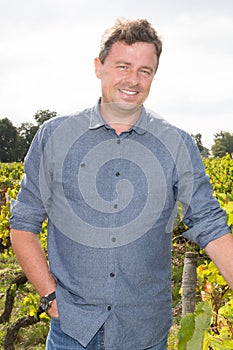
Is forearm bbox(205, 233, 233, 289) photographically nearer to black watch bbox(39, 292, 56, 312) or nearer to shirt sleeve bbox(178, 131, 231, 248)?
shirt sleeve bbox(178, 131, 231, 248)

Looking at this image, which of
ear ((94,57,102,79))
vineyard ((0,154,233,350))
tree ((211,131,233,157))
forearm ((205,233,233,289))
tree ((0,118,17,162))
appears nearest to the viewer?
vineyard ((0,154,233,350))

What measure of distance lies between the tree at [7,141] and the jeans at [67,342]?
67.2 m

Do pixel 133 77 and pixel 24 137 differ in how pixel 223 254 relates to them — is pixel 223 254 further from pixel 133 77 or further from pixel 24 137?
pixel 24 137

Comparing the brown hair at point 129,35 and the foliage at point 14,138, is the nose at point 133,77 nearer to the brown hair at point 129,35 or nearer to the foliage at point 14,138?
the brown hair at point 129,35

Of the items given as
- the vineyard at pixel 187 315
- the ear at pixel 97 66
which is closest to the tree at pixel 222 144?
the vineyard at pixel 187 315

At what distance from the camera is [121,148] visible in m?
2.14

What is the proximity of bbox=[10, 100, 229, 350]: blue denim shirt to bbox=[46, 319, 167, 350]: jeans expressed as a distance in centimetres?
3

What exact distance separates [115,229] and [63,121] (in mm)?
476

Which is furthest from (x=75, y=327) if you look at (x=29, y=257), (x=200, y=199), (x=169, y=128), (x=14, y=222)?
(x=169, y=128)

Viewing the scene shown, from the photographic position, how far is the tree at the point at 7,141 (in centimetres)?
6881

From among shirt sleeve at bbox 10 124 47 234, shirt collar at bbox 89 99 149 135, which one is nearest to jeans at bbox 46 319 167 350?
shirt sleeve at bbox 10 124 47 234

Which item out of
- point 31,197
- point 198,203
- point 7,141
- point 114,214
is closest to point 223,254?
point 198,203

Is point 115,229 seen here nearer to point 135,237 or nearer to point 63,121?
point 135,237

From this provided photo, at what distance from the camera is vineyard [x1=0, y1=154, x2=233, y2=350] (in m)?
1.32
